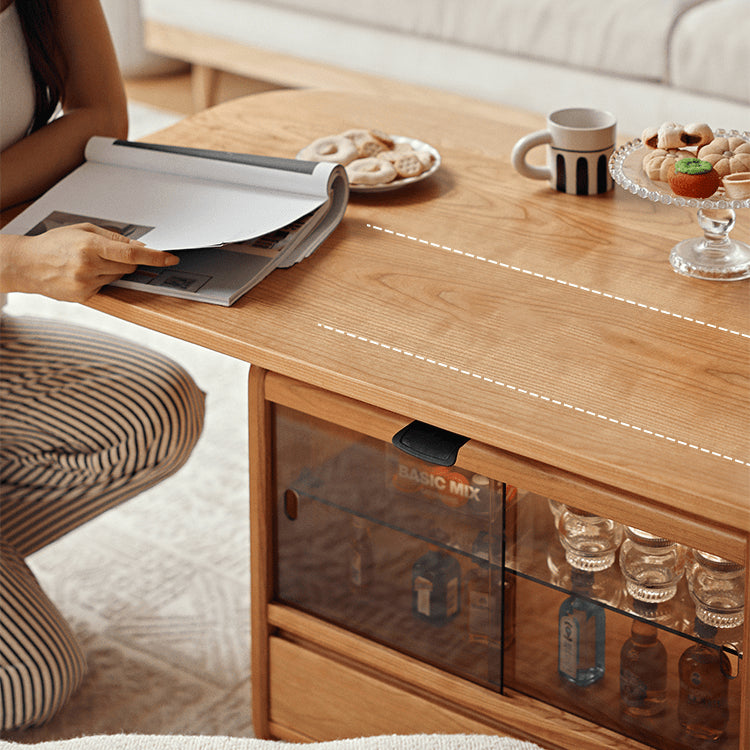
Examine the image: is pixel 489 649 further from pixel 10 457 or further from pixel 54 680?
pixel 10 457

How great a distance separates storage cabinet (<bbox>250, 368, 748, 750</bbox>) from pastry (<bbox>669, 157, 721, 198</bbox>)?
315mm

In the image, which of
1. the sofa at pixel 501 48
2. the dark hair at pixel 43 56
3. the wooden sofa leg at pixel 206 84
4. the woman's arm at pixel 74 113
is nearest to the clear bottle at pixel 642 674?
the woman's arm at pixel 74 113

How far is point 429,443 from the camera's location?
1.01 m

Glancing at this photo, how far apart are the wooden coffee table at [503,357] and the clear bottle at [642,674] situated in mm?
52

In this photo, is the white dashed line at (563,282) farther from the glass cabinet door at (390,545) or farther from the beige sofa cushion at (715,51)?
the beige sofa cushion at (715,51)

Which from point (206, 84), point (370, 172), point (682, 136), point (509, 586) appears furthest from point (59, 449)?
point (206, 84)

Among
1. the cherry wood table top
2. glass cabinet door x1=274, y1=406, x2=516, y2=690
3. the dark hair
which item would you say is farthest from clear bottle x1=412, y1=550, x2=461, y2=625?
the dark hair

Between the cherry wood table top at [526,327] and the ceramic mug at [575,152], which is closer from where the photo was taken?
the cherry wood table top at [526,327]

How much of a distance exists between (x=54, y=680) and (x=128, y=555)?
1.15ft

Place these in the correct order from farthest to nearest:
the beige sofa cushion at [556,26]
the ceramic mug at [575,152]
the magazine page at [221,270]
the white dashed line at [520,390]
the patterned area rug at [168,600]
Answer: the beige sofa cushion at [556,26] → the patterned area rug at [168,600] → the ceramic mug at [575,152] → the magazine page at [221,270] → the white dashed line at [520,390]

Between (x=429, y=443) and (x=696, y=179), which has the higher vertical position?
(x=696, y=179)

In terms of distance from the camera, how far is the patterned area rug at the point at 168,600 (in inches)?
56.9

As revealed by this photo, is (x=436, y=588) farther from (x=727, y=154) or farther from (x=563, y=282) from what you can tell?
(x=727, y=154)

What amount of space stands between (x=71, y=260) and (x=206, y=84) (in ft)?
7.34
